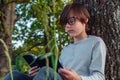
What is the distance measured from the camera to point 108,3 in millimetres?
3588

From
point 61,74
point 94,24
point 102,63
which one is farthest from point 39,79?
point 94,24

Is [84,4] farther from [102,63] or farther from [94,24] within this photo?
[102,63]

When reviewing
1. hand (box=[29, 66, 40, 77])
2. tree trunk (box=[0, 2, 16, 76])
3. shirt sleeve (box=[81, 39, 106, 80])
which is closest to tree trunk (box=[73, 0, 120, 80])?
shirt sleeve (box=[81, 39, 106, 80])

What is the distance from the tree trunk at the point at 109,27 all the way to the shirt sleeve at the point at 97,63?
1.03 ft

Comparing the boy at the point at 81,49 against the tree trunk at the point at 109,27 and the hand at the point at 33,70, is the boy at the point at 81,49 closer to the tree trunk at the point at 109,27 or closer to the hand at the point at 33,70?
the hand at the point at 33,70

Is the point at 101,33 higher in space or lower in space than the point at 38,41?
higher

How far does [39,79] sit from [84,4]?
1.30 meters

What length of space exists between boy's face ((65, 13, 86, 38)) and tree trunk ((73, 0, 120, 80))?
13.5 inches

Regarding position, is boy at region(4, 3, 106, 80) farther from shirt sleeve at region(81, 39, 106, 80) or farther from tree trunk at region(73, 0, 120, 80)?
tree trunk at region(73, 0, 120, 80)

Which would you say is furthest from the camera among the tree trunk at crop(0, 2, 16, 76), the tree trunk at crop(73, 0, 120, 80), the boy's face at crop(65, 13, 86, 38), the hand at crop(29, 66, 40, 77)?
the tree trunk at crop(0, 2, 16, 76)

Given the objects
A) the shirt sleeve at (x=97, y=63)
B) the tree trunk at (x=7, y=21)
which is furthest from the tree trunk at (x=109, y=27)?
the tree trunk at (x=7, y=21)

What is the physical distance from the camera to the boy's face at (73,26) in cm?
318

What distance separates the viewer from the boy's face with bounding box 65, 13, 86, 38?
3180 millimetres

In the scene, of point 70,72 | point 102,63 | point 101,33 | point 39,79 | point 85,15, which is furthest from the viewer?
point 101,33
